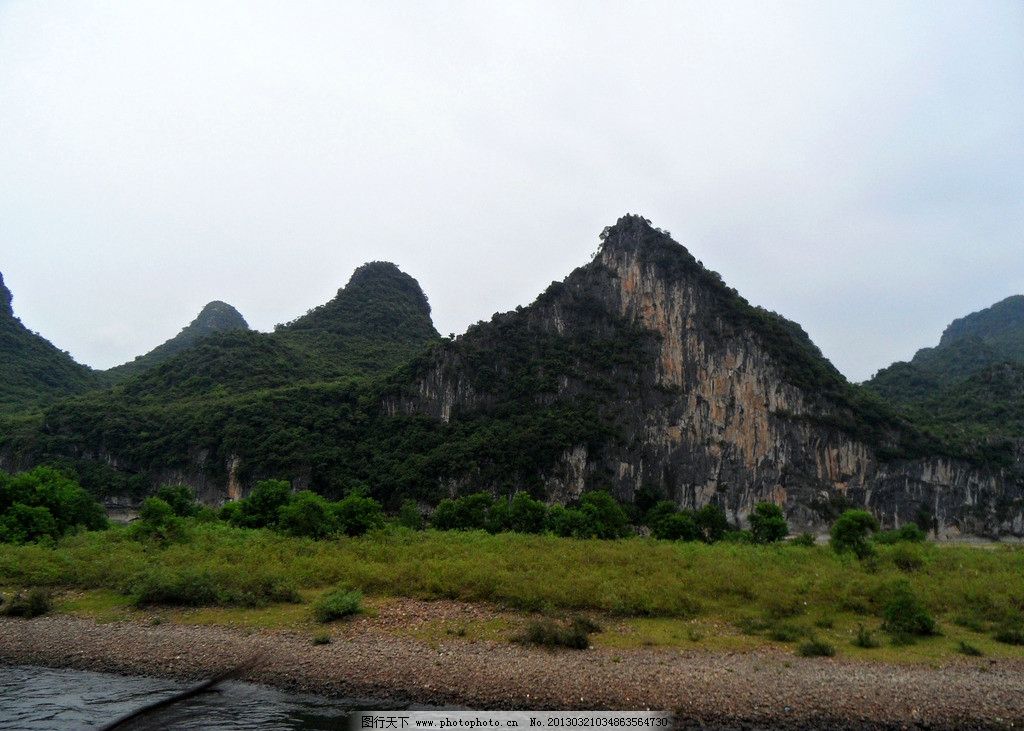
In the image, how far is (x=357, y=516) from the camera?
25906 millimetres

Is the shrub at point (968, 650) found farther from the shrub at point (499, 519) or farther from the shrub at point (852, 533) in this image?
the shrub at point (499, 519)

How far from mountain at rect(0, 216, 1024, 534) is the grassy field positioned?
3867cm

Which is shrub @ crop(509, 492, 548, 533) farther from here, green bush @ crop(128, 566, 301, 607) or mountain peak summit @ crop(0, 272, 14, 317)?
mountain peak summit @ crop(0, 272, 14, 317)

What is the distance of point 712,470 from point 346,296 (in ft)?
236

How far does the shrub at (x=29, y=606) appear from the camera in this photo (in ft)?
52.1

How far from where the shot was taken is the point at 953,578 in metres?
19.0

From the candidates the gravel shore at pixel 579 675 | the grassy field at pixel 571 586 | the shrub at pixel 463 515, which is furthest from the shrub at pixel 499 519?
the gravel shore at pixel 579 675

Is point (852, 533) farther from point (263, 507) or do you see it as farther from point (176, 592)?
point (263, 507)

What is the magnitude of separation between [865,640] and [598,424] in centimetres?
5301

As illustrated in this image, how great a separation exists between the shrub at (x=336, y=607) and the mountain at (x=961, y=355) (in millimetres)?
102572

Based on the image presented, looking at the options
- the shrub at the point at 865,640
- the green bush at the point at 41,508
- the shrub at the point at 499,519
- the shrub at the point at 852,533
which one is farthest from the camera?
the shrub at the point at 499,519

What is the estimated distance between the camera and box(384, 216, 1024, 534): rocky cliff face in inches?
2643

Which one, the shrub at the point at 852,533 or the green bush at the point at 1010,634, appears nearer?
the green bush at the point at 1010,634

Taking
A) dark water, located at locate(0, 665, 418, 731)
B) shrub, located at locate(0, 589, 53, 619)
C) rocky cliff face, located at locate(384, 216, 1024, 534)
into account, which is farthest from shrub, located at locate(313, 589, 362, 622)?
rocky cliff face, located at locate(384, 216, 1024, 534)
